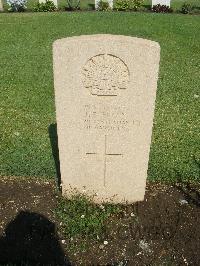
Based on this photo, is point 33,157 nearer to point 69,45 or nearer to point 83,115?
point 83,115

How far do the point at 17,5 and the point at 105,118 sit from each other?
13.6 meters

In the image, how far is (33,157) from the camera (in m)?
6.57

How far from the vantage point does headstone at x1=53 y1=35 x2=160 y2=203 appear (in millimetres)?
4355

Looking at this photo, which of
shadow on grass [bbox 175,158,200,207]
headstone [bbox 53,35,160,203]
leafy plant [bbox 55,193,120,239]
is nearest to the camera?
headstone [bbox 53,35,160,203]

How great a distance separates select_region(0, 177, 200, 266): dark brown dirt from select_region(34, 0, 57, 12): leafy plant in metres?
12.6

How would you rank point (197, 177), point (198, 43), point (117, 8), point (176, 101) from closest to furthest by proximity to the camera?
point (197, 177), point (176, 101), point (198, 43), point (117, 8)

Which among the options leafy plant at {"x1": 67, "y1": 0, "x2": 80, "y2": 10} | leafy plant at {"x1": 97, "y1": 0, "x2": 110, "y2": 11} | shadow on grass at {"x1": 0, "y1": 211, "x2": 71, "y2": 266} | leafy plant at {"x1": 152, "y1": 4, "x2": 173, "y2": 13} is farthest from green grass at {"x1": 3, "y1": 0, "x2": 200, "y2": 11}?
shadow on grass at {"x1": 0, "y1": 211, "x2": 71, "y2": 266}

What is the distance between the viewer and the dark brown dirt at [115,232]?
182 inches

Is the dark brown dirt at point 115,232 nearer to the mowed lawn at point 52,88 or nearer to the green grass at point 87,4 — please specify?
the mowed lawn at point 52,88

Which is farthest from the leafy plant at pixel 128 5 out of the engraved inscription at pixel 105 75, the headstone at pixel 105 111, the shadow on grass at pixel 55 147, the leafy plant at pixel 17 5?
the engraved inscription at pixel 105 75

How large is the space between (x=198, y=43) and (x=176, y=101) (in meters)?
4.92

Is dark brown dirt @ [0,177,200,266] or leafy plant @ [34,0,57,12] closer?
dark brown dirt @ [0,177,200,266]

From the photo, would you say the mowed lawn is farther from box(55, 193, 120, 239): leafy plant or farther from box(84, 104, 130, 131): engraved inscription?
box(84, 104, 130, 131): engraved inscription

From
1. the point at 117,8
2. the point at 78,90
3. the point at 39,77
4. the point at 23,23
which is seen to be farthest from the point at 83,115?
the point at 117,8
